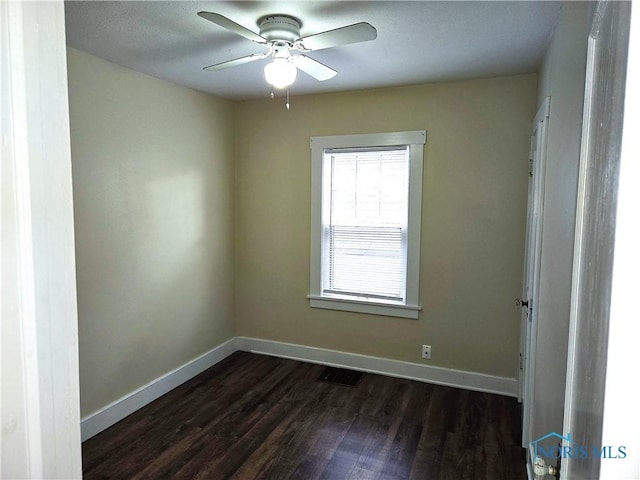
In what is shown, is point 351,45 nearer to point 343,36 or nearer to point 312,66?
point 312,66

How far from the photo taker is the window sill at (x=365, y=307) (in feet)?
11.8

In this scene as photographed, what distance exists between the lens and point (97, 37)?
7.73ft

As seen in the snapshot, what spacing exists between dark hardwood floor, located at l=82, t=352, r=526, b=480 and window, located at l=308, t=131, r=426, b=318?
30.3 inches

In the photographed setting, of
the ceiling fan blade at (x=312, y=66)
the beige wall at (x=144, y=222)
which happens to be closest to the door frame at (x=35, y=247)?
the ceiling fan blade at (x=312, y=66)

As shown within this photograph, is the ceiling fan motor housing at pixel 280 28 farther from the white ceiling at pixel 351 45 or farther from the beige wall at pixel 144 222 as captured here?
the beige wall at pixel 144 222

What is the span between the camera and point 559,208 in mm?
1938

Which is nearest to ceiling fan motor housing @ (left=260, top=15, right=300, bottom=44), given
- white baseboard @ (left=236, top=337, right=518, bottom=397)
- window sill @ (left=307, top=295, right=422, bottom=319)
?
window sill @ (left=307, top=295, right=422, bottom=319)

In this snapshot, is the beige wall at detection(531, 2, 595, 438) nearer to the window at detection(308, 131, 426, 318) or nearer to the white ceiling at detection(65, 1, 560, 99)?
the white ceiling at detection(65, 1, 560, 99)

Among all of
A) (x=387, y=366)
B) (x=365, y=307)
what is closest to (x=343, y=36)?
(x=365, y=307)

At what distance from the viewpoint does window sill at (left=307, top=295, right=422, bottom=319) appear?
11.8ft

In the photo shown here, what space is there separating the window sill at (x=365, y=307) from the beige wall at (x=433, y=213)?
63 millimetres

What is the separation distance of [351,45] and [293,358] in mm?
2949

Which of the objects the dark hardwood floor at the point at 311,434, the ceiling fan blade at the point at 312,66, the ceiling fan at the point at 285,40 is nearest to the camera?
the ceiling fan at the point at 285,40

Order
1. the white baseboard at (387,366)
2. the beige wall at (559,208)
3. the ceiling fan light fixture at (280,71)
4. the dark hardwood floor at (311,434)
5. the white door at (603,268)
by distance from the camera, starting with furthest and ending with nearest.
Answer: the white baseboard at (387,366)
the dark hardwood floor at (311,434)
the ceiling fan light fixture at (280,71)
the beige wall at (559,208)
the white door at (603,268)
